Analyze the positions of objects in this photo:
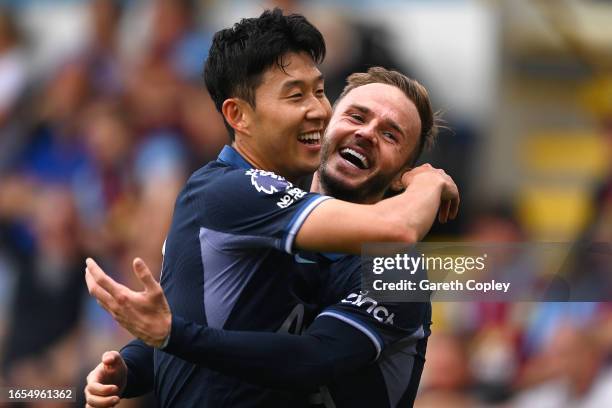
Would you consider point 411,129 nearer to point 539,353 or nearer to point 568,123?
point 539,353

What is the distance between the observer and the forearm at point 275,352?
121 inches

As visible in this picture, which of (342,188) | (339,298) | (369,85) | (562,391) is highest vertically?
(369,85)

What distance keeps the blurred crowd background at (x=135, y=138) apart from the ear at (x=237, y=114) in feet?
10.2

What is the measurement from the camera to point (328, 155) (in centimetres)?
372

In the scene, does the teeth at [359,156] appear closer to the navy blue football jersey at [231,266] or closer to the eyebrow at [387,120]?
the eyebrow at [387,120]

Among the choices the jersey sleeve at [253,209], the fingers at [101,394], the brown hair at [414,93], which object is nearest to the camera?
the jersey sleeve at [253,209]

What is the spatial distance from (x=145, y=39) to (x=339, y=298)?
466cm

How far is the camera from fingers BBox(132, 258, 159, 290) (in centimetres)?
287

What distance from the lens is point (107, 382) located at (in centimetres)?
339

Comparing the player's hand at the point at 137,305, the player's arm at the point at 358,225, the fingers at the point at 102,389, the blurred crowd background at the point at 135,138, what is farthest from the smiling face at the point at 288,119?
the blurred crowd background at the point at 135,138

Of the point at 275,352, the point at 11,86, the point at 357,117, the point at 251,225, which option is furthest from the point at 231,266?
the point at 11,86

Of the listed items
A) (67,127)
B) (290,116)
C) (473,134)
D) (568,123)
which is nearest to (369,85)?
(290,116)

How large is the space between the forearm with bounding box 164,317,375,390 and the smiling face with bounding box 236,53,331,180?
0.47m

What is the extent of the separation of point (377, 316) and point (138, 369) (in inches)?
27.9
